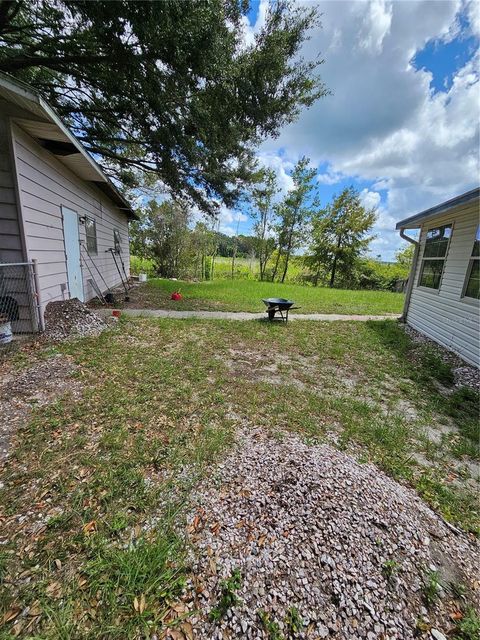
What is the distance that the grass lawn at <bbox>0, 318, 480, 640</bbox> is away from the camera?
139cm

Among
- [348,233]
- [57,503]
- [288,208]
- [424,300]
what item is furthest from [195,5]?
[348,233]

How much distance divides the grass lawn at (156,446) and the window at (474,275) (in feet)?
4.54

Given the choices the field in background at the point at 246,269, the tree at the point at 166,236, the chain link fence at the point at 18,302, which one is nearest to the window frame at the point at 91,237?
the chain link fence at the point at 18,302

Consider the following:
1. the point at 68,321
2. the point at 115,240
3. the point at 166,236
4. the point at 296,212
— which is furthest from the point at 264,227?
the point at 68,321

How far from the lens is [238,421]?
2928 mm

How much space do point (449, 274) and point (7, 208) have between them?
27.7ft

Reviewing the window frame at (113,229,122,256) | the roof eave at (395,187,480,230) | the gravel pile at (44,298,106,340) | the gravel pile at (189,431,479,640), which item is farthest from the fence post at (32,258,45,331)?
the roof eave at (395,187,480,230)

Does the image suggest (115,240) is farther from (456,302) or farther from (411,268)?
(456,302)

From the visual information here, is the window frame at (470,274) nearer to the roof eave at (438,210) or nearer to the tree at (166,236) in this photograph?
the roof eave at (438,210)

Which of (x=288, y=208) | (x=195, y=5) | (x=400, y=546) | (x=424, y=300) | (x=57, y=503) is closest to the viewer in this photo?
(x=400, y=546)

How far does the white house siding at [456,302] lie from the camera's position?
4.89 meters

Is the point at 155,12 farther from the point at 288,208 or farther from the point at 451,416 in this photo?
the point at 288,208

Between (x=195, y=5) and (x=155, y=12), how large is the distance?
2.41 feet

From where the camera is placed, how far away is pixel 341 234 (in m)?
21.1
